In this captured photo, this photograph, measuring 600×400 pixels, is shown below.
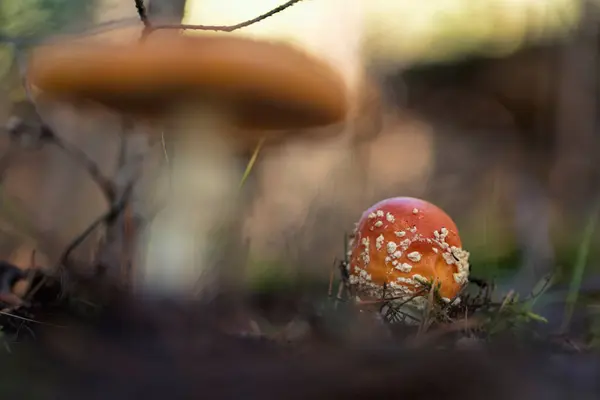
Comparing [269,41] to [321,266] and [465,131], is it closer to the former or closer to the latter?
[321,266]

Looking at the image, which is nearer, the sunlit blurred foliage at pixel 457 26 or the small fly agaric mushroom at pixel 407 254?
the small fly agaric mushroom at pixel 407 254

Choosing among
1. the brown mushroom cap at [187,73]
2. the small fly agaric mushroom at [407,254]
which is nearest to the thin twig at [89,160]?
the brown mushroom cap at [187,73]

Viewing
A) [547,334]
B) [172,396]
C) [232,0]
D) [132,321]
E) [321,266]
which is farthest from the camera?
[321,266]

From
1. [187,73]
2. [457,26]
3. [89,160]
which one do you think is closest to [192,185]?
[187,73]

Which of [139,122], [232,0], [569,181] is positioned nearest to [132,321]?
[139,122]

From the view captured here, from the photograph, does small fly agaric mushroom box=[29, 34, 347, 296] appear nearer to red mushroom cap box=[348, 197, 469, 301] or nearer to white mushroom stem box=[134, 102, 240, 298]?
white mushroom stem box=[134, 102, 240, 298]

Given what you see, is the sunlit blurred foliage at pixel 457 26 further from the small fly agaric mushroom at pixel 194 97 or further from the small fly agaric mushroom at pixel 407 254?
the small fly agaric mushroom at pixel 407 254

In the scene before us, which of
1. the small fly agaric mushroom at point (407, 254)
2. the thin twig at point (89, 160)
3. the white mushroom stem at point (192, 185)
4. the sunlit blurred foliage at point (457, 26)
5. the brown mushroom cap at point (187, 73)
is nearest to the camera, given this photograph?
the small fly agaric mushroom at point (407, 254)
